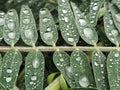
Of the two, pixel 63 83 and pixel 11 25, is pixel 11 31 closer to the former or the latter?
pixel 11 25

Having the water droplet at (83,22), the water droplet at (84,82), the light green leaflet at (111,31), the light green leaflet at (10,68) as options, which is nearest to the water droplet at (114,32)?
the light green leaflet at (111,31)

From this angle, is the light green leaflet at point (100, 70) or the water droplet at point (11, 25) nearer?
the light green leaflet at point (100, 70)

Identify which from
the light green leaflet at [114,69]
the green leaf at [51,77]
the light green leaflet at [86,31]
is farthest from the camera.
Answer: the green leaf at [51,77]

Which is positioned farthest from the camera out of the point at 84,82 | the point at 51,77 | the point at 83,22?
the point at 51,77

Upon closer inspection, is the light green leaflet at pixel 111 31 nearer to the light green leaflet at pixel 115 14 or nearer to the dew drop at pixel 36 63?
the light green leaflet at pixel 115 14

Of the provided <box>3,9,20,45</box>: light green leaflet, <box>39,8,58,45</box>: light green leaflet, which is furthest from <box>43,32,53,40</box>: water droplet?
<box>3,9,20,45</box>: light green leaflet

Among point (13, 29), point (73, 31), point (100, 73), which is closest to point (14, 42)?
point (13, 29)

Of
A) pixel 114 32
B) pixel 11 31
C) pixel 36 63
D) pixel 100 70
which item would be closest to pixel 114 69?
pixel 100 70

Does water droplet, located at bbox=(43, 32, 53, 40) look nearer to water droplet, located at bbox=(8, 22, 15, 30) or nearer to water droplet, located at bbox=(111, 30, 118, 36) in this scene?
water droplet, located at bbox=(8, 22, 15, 30)
